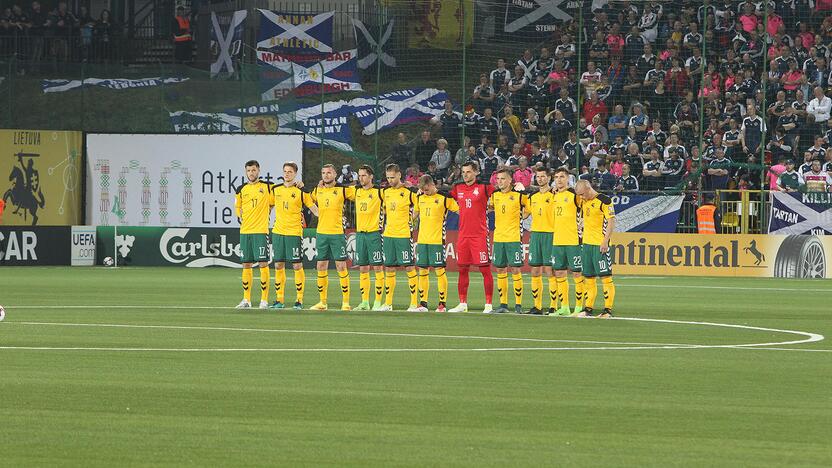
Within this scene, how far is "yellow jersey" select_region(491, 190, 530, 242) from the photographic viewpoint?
2272 centimetres

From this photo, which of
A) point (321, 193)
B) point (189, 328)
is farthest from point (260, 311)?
point (189, 328)

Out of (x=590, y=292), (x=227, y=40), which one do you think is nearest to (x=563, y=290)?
(x=590, y=292)

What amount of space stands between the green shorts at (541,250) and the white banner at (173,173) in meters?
16.1

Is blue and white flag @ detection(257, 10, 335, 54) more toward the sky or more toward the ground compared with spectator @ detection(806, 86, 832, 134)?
more toward the sky

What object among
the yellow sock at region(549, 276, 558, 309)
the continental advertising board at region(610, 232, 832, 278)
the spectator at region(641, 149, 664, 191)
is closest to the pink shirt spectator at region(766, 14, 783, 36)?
the spectator at region(641, 149, 664, 191)

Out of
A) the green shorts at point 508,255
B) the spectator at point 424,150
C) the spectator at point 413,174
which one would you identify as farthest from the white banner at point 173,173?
the green shorts at point 508,255

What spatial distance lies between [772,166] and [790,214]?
62.9 inches

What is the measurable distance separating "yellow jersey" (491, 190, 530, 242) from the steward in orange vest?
43.9ft

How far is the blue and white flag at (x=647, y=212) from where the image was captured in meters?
35.5

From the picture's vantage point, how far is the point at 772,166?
35.8 metres

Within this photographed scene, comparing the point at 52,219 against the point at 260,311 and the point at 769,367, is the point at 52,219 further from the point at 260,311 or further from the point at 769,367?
the point at 769,367

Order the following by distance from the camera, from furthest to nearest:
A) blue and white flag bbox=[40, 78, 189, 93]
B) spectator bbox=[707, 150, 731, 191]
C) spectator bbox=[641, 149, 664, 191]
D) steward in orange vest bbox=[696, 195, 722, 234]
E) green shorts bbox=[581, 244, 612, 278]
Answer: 1. blue and white flag bbox=[40, 78, 189, 93]
2. spectator bbox=[641, 149, 664, 191]
3. spectator bbox=[707, 150, 731, 191]
4. steward in orange vest bbox=[696, 195, 722, 234]
5. green shorts bbox=[581, 244, 612, 278]

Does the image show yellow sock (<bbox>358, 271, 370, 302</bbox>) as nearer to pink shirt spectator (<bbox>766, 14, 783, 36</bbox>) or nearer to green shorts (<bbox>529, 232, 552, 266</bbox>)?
green shorts (<bbox>529, 232, 552, 266</bbox>)

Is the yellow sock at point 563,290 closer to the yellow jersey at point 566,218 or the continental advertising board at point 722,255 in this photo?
the yellow jersey at point 566,218
